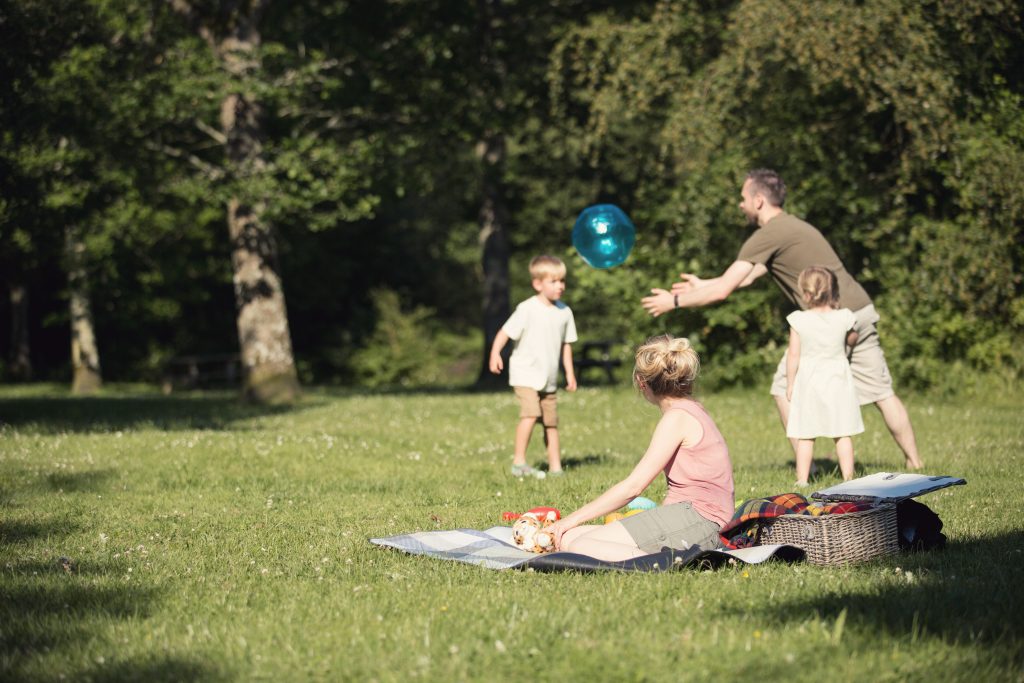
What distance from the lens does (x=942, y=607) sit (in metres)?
4.71

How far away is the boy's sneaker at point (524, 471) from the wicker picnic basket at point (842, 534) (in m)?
3.67

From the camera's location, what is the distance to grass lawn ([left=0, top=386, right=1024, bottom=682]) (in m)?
4.14

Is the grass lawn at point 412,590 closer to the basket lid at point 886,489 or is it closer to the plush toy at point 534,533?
the basket lid at point 886,489

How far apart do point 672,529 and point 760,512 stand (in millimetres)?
517

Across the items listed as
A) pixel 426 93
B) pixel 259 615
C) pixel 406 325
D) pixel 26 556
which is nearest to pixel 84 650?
pixel 259 615

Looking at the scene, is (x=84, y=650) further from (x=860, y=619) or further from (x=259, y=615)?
(x=860, y=619)

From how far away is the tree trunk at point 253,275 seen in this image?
19688 millimetres

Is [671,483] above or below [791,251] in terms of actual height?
below

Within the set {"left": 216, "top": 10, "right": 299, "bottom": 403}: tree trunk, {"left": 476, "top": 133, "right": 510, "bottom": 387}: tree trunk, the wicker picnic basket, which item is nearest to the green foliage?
{"left": 476, "top": 133, "right": 510, "bottom": 387}: tree trunk

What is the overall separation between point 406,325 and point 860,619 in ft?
114

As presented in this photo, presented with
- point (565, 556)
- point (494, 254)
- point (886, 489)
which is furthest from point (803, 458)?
point (494, 254)

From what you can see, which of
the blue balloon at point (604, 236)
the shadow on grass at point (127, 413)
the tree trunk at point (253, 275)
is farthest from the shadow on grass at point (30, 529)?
the tree trunk at point (253, 275)

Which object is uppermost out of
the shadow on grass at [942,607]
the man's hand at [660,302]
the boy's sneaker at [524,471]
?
the man's hand at [660,302]

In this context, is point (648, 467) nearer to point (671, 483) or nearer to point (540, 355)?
point (671, 483)
